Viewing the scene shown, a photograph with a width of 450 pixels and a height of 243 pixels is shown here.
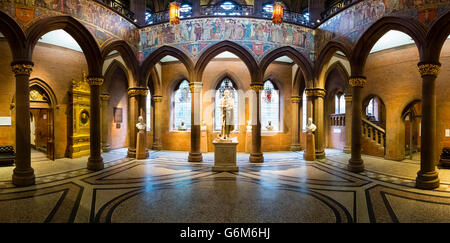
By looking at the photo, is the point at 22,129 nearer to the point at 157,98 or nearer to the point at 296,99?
the point at 157,98

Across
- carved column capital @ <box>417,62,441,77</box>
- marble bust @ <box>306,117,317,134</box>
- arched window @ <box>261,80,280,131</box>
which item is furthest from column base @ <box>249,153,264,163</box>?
carved column capital @ <box>417,62,441,77</box>

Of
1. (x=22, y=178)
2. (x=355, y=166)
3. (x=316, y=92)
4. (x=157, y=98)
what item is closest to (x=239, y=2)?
(x=316, y=92)

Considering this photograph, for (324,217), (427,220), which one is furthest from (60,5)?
(427,220)

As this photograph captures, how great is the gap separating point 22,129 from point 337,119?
17.2 m

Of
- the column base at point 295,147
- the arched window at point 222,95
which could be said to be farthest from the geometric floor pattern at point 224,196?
the arched window at point 222,95

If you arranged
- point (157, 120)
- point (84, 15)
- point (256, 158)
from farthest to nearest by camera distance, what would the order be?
1. point (157, 120)
2. point (256, 158)
3. point (84, 15)

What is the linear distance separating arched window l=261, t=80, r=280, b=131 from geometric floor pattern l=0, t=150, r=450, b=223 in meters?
6.48

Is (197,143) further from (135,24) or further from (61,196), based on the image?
(135,24)

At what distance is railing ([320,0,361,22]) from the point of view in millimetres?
9886

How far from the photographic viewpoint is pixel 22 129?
7102mm

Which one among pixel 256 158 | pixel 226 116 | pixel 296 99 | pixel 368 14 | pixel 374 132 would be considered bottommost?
pixel 256 158

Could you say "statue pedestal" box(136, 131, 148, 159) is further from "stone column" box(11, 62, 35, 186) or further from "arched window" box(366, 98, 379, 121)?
"arched window" box(366, 98, 379, 121)

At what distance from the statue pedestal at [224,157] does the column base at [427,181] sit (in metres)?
6.06

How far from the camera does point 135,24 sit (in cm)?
1186
